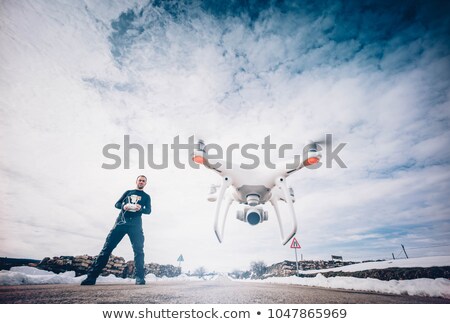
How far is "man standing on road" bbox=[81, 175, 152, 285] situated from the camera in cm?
455

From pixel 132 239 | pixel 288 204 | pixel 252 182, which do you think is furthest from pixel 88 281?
pixel 288 204

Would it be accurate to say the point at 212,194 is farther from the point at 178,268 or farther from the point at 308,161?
the point at 178,268

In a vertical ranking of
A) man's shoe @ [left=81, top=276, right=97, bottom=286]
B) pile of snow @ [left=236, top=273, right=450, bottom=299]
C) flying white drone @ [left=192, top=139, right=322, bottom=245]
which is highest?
flying white drone @ [left=192, top=139, right=322, bottom=245]

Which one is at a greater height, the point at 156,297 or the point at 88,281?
the point at 88,281

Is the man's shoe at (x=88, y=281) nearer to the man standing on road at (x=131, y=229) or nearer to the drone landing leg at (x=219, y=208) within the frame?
the man standing on road at (x=131, y=229)

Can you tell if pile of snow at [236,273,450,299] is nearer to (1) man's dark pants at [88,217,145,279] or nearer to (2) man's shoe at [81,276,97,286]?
(1) man's dark pants at [88,217,145,279]

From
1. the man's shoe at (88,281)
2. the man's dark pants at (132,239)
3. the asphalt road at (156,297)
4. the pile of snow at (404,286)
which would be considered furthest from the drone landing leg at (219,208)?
the pile of snow at (404,286)

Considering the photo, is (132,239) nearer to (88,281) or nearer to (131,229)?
(131,229)

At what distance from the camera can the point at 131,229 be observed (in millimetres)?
4730

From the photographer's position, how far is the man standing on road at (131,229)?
14.9 feet

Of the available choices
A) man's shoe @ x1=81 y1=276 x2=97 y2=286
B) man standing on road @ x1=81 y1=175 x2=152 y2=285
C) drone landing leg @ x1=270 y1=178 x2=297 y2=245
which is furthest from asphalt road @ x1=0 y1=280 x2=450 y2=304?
man standing on road @ x1=81 y1=175 x2=152 y2=285
